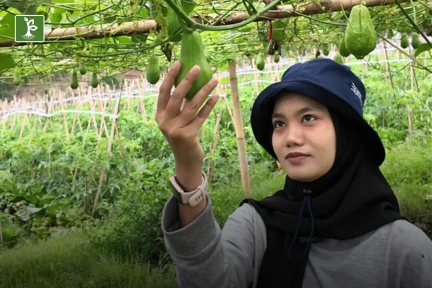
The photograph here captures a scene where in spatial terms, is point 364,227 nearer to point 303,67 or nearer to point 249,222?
point 249,222

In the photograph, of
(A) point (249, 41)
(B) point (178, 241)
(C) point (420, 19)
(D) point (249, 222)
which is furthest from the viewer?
(A) point (249, 41)

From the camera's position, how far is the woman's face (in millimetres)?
1272

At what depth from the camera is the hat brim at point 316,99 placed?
1274mm

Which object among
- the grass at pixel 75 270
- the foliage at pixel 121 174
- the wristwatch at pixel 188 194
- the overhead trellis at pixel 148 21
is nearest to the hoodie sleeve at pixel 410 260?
the wristwatch at pixel 188 194

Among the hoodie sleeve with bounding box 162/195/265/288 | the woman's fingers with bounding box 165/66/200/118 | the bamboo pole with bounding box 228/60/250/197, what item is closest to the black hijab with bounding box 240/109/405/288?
the hoodie sleeve with bounding box 162/195/265/288

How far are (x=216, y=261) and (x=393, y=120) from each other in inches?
268

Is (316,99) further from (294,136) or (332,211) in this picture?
(332,211)

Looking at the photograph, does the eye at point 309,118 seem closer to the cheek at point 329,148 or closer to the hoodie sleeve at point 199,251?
the cheek at point 329,148

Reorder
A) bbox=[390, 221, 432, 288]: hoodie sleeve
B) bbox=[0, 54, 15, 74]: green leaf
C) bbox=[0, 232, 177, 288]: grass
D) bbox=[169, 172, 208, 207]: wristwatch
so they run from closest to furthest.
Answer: bbox=[169, 172, 208, 207]: wristwatch < bbox=[390, 221, 432, 288]: hoodie sleeve < bbox=[0, 54, 15, 74]: green leaf < bbox=[0, 232, 177, 288]: grass

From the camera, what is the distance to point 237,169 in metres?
6.10

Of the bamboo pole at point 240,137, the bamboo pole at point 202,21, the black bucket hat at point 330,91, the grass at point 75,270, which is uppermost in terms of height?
the bamboo pole at point 202,21

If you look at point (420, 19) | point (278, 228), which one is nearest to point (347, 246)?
point (278, 228)

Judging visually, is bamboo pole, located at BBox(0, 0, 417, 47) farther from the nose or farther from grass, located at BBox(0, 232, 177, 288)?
grass, located at BBox(0, 232, 177, 288)

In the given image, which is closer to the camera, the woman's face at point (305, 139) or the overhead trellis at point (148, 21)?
the woman's face at point (305, 139)
